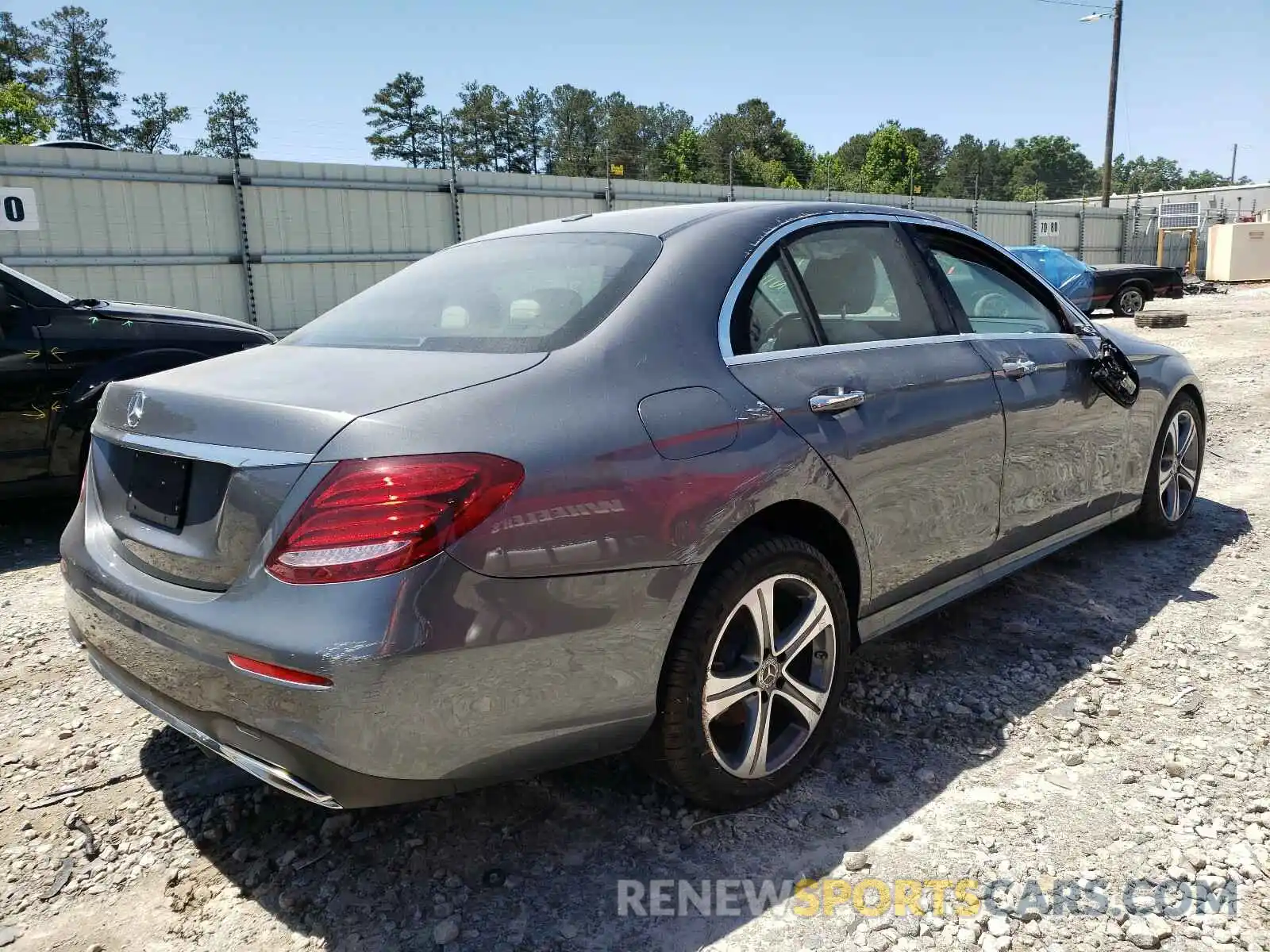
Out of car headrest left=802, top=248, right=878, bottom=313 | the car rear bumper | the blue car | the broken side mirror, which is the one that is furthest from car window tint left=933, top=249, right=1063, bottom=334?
the blue car

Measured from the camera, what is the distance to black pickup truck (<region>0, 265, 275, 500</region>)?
4.93 m

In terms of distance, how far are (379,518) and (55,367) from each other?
4104 mm

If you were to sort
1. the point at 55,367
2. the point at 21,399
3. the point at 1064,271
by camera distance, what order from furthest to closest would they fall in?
the point at 1064,271 < the point at 55,367 < the point at 21,399

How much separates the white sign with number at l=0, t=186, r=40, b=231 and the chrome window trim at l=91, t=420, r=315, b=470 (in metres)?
10.7

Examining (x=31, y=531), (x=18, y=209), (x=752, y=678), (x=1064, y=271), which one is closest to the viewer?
(x=752, y=678)

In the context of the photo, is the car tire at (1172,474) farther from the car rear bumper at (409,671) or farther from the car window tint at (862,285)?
the car rear bumper at (409,671)

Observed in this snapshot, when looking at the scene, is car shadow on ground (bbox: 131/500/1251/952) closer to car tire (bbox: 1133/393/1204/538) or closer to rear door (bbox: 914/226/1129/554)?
rear door (bbox: 914/226/1129/554)

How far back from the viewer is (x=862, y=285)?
126 inches

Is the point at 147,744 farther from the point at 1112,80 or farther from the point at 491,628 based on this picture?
the point at 1112,80

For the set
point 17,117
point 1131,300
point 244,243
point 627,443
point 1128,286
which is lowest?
point 1131,300

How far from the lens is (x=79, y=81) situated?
2542 inches

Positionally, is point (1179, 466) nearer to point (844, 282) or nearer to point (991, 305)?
point (991, 305)

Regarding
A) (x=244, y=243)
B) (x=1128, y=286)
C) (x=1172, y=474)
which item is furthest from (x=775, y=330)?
(x=1128, y=286)

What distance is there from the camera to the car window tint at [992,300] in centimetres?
347
